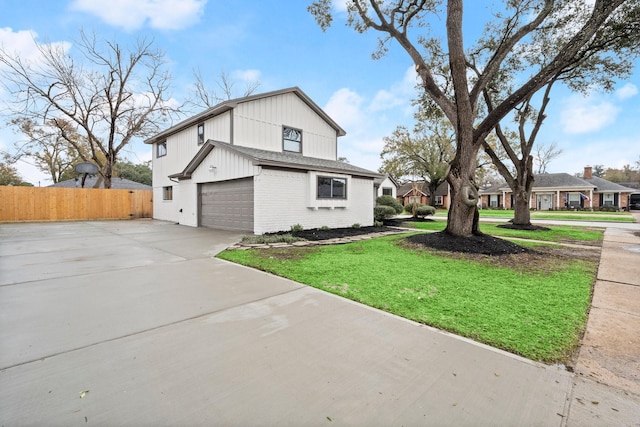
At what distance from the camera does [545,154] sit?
139ft

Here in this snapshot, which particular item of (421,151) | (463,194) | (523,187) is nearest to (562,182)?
(421,151)

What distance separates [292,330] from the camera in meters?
2.85

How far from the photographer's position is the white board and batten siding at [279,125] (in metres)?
12.6

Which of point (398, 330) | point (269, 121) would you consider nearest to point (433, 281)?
point (398, 330)

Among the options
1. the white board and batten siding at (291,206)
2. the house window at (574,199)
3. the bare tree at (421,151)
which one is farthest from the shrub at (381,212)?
the house window at (574,199)

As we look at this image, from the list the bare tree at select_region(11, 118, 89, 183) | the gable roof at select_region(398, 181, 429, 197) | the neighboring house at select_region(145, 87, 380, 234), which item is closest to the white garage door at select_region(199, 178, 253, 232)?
the neighboring house at select_region(145, 87, 380, 234)

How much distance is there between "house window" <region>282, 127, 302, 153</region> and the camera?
45.9ft

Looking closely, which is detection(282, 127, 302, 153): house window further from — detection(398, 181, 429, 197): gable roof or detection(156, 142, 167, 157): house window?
detection(398, 181, 429, 197): gable roof

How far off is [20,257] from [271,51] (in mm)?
13146

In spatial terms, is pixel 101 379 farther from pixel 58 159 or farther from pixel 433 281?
pixel 58 159

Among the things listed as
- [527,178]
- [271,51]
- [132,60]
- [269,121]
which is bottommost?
[527,178]

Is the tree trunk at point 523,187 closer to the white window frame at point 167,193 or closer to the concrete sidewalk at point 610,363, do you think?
the concrete sidewalk at point 610,363

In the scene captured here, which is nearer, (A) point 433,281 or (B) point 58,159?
(A) point 433,281

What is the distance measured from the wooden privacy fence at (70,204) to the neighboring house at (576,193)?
38.9m
